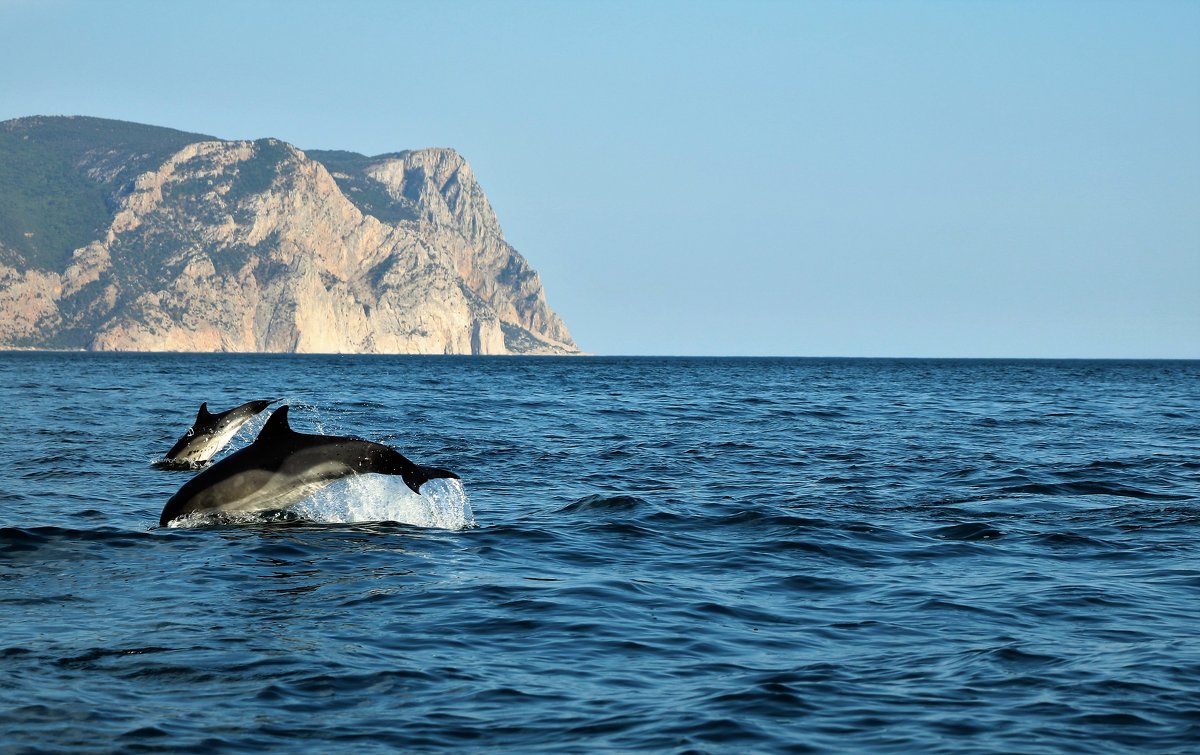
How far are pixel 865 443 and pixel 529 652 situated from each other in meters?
22.6

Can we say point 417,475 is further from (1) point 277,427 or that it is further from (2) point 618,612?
(2) point 618,612

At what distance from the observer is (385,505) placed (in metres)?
17.9

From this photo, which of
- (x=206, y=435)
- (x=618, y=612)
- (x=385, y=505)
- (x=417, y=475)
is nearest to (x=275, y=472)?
(x=417, y=475)

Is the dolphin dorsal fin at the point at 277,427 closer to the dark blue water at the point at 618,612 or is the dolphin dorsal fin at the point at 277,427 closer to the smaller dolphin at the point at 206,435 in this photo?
the dark blue water at the point at 618,612

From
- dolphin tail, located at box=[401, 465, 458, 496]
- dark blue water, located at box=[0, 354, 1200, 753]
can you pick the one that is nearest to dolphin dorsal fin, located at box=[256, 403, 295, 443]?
dark blue water, located at box=[0, 354, 1200, 753]

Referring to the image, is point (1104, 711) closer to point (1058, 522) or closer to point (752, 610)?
point (752, 610)

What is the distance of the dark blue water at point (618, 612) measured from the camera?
819cm

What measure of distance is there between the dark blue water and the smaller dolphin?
2.83 feet

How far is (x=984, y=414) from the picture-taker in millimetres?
45656

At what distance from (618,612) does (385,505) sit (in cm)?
705

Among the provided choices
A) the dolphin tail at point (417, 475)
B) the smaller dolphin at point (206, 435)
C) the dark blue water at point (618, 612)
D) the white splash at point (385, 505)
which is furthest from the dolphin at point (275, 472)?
the smaller dolphin at point (206, 435)

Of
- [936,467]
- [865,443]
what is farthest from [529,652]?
[865,443]

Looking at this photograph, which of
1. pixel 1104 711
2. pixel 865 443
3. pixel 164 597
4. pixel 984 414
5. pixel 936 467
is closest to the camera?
pixel 1104 711

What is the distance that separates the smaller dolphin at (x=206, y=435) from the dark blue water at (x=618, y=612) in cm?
86
